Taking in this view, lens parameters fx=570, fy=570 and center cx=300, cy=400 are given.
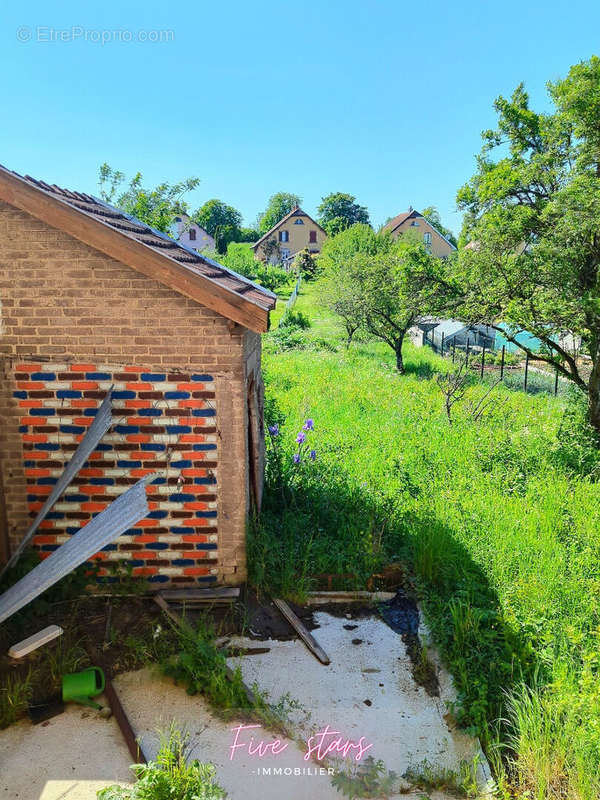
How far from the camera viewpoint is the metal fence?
1635cm

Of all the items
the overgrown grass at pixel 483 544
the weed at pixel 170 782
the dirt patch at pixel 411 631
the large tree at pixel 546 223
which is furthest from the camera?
the large tree at pixel 546 223

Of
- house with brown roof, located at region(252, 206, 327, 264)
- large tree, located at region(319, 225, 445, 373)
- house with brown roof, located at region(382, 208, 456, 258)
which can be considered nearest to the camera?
large tree, located at region(319, 225, 445, 373)

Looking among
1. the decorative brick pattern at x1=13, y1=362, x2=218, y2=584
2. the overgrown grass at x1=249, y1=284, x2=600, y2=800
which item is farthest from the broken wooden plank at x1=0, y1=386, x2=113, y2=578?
the overgrown grass at x1=249, y1=284, x2=600, y2=800

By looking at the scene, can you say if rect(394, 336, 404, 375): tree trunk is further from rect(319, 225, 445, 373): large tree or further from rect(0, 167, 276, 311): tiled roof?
rect(0, 167, 276, 311): tiled roof

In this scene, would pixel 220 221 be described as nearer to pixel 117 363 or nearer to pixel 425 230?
pixel 425 230

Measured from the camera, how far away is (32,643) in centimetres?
425

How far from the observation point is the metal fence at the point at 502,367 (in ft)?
53.7

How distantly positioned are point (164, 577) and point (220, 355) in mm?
2204

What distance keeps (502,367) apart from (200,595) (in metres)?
13.4

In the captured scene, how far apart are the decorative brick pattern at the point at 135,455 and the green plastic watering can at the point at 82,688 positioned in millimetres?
1213

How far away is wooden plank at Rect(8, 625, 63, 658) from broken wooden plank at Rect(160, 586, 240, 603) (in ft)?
3.75

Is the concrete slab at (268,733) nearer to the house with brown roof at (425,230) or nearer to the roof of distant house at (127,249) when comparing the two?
the roof of distant house at (127,249)

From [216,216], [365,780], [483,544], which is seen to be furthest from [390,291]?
[216,216]

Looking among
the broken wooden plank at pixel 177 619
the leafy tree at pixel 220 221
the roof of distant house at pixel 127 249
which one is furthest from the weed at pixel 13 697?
the leafy tree at pixel 220 221
